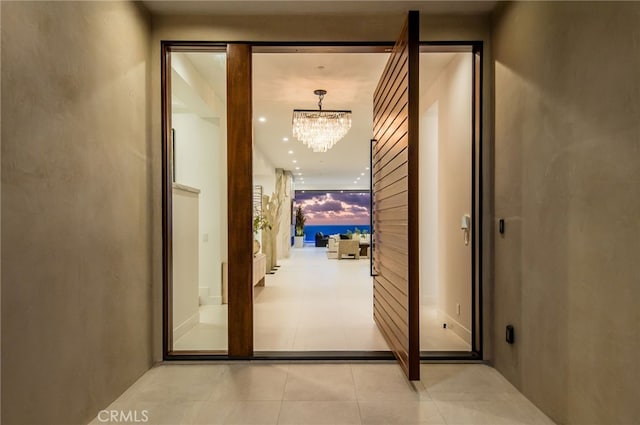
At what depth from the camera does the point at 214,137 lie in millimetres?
A: 5410

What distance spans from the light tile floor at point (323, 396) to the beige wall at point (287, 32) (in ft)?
1.48

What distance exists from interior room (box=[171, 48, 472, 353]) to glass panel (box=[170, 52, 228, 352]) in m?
0.01

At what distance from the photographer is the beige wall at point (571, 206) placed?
1.68 m

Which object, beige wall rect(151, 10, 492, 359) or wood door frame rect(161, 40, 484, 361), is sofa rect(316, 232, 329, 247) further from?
beige wall rect(151, 10, 492, 359)

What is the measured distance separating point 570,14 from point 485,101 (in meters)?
1.01

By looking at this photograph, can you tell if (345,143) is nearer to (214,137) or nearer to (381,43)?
(214,137)

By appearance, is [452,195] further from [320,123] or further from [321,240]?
[321,240]

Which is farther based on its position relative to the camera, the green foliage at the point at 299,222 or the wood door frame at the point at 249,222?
the green foliage at the point at 299,222

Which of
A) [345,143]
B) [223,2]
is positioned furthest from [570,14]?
[345,143]

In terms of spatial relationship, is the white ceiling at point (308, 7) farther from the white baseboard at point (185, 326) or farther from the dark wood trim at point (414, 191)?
the white baseboard at point (185, 326)

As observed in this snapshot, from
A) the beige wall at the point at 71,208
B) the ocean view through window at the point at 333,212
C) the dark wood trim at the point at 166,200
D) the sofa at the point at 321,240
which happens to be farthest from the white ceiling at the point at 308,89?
the ocean view through window at the point at 333,212

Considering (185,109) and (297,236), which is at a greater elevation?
(185,109)

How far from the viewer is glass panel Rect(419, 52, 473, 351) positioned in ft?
11.6

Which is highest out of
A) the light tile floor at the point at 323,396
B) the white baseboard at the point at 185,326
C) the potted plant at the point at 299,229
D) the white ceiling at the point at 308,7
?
the white ceiling at the point at 308,7
